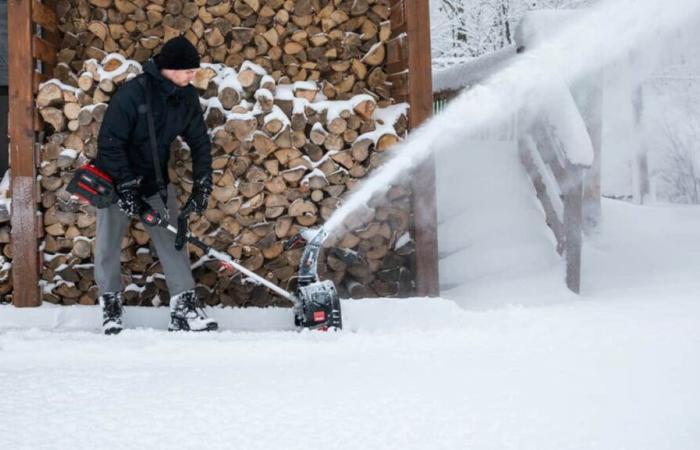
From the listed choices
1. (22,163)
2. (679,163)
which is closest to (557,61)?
(22,163)

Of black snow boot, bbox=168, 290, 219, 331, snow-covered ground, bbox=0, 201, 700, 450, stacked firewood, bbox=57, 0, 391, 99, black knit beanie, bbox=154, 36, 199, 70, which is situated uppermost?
stacked firewood, bbox=57, 0, 391, 99

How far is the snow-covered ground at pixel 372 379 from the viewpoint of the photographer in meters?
2.29

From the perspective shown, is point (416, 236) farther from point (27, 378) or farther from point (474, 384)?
point (27, 378)

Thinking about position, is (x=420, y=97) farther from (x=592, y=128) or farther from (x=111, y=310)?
(x=111, y=310)

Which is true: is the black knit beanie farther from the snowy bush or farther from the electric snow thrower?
the snowy bush

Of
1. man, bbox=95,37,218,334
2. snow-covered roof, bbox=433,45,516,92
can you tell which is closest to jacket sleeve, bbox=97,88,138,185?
man, bbox=95,37,218,334

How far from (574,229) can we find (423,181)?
50.8 inches

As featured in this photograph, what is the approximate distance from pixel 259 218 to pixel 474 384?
93.6 inches

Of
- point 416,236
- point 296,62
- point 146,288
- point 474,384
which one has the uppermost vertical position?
point 296,62

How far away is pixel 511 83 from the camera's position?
20.7 ft

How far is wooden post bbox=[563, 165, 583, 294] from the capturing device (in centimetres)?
493

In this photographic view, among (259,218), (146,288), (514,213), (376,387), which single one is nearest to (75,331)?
(146,288)

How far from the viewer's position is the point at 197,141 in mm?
4203

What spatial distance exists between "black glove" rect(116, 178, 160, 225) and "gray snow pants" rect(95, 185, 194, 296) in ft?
0.59
